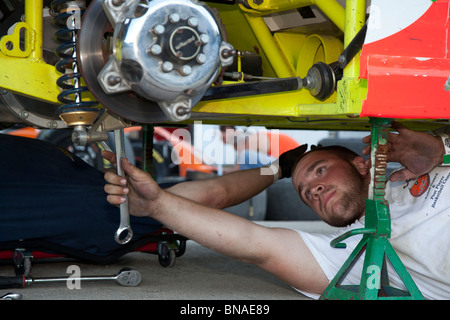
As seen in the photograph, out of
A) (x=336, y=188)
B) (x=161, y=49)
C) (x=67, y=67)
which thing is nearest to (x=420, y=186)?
(x=336, y=188)

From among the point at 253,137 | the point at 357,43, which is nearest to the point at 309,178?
the point at 357,43

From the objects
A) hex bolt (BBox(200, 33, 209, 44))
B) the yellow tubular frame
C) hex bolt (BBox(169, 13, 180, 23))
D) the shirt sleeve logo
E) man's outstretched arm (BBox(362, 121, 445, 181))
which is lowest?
the shirt sleeve logo

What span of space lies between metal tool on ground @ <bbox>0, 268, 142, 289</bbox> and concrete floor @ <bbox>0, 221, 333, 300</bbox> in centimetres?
2

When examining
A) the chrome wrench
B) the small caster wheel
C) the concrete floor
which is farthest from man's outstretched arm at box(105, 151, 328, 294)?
the small caster wheel

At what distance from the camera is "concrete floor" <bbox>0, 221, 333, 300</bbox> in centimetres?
168

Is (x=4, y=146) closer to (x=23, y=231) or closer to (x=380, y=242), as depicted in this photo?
(x=23, y=231)

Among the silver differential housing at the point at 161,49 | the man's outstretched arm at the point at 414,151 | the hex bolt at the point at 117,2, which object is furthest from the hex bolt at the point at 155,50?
the man's outstretched arm at the point at 414,151

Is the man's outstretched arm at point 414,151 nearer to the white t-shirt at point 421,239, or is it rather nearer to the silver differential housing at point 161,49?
the white t-shirt at point 421,239

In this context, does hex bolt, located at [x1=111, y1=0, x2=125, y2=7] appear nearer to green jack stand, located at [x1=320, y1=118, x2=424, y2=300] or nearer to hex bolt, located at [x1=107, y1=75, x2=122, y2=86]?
hex bolt, located at [x1=107, y1=75, x2=122, y2=86]

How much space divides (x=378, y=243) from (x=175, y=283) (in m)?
0.77

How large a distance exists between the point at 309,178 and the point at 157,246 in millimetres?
728

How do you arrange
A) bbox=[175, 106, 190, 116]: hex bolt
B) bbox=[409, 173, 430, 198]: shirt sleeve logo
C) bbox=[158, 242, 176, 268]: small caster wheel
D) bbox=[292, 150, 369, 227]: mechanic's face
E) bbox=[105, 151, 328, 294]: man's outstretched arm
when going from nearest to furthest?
bbox=[175, 106, 190, 116]: hex bolt → bbox=[105, 151, 328, 294]: man's outstretched arm → bbox=[409, 173, 430, 198]: shirt sleeve logo → bbox=[292, 150, 369, 227]: mechanic's face → bbox=[158, 242, 176, 268]: small caster wheel
